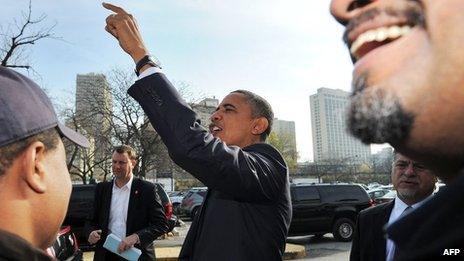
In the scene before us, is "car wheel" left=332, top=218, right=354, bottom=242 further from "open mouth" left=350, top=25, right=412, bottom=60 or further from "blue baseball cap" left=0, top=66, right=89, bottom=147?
"open mouth" left=350, top=25, right=412, bottom=60

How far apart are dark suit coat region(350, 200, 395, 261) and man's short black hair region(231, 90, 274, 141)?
1.09 meters

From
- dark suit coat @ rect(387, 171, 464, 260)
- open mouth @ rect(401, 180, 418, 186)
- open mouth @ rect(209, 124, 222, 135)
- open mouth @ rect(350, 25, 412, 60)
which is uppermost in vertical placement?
open mouth @ rect(350, 25, 412, 60)

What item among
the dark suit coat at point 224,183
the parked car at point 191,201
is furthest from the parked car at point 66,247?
the parked car at point 191,201

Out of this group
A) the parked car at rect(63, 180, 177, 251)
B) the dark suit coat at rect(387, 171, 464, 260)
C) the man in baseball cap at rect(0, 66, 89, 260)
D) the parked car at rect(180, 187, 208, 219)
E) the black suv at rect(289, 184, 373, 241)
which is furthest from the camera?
the parked car at rect(180, 187, 208, 219)

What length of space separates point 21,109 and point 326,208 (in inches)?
538

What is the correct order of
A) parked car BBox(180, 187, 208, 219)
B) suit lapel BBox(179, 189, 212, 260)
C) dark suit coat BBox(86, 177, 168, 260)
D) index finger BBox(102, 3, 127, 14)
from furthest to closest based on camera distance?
1. parked car BBox(180, 187, 208, 219)
2. dark suit coat BBox(86, 177, 168, 260)
3. suit lapel BBox(179, 189, 212, 260)
4. index finger BBox(102, 3, 127, 14)

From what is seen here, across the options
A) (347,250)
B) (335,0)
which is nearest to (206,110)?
(347,250)

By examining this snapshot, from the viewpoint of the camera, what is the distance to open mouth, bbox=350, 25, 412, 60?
1.04 metres

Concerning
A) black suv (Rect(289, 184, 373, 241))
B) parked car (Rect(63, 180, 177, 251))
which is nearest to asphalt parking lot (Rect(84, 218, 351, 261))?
black suv (Rect(289, 184, 373, 241))

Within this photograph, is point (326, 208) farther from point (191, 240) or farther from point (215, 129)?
point (191, 240)

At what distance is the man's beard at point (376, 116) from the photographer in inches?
38.6

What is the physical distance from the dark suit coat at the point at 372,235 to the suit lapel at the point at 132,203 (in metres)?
2.72

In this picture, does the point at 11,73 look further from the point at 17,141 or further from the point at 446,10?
the point at 446,10

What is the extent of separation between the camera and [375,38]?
43.0 inches
